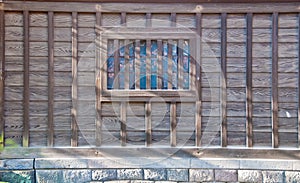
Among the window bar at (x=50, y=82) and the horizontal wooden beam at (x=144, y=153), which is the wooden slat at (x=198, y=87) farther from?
the window bar at (x=50, y=82)

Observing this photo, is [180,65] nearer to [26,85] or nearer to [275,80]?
[275,80]

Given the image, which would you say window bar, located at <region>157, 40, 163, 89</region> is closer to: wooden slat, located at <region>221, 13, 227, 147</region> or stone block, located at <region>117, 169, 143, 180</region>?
wooden slat, located at <region>221, 13, 227, 147</region>

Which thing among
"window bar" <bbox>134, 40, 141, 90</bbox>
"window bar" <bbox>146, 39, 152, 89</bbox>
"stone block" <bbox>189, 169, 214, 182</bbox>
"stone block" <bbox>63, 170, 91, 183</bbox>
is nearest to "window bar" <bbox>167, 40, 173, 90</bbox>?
"window bar" <bbox>146, 39, 152, 89</bbox>

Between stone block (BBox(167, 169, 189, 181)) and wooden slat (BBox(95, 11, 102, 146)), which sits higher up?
wooden slat (BBox(95, 11, 102, 146))

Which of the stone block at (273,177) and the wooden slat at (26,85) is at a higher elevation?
the wooden slat at (26,85)

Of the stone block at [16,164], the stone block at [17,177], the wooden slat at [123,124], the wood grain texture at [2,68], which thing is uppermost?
the wood grain texture at [2,68]

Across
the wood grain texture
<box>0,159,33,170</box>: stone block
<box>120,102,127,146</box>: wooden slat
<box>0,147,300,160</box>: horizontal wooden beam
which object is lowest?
<box>0,159,33,170</box>: stone block

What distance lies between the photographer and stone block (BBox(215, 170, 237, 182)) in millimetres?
3701

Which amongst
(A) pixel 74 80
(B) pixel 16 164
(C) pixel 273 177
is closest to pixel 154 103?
(A) pixel 74 80

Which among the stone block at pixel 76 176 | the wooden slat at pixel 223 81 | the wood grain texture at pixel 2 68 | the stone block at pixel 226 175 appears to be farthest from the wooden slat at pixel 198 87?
the wood grain texture at pixel 2 68

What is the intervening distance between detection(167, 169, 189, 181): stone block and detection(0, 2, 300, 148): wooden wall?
0.35 meters

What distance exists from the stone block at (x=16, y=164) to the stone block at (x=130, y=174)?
1.09 meters

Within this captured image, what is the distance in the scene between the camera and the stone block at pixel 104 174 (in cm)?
371

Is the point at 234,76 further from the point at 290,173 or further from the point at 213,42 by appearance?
the point at 290,173
